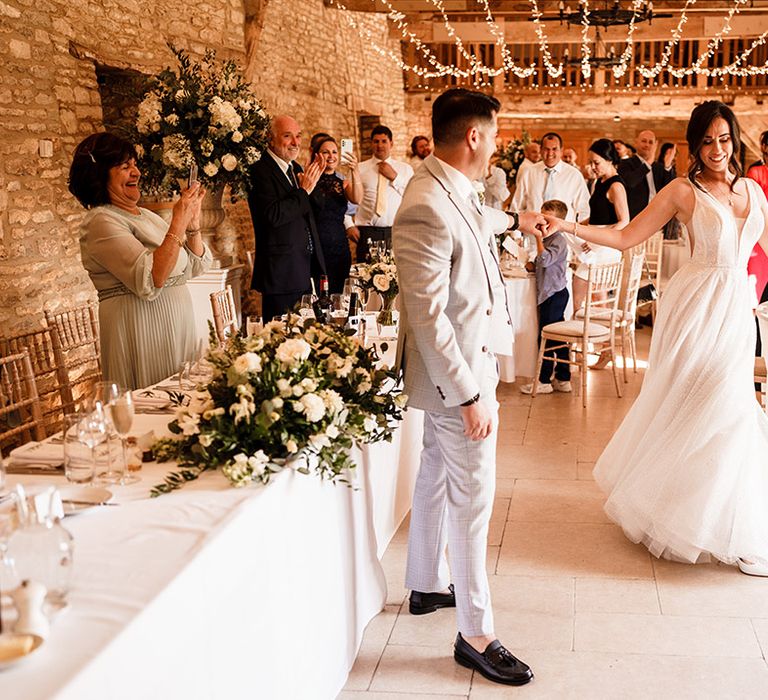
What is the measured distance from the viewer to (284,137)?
5738mm

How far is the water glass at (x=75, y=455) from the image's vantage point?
7.22 ft

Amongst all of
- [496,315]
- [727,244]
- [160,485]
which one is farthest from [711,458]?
[160,485]

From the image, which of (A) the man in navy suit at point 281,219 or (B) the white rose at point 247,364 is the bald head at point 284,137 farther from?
(B) the white rose at point 247,364

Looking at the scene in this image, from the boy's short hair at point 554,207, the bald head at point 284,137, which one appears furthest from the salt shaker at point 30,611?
the boy's short hair at point 554,207

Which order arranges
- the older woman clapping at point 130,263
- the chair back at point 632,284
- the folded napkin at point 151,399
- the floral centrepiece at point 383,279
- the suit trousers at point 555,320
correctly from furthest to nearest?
the chair back at point 632,284, the suit trousers at point 555,320, the floral centrepiece at point 383,279, the older woman clapping at point 130,263, the folded napkin at point 151,399

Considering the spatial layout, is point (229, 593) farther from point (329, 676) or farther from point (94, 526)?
point (329, 676)

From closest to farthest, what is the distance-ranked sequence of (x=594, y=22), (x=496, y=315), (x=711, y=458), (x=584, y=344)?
1. (x=496, y=315)
2. (x=711, y=458)
3. (x=584, y=344)
4. (x=594, y=22)

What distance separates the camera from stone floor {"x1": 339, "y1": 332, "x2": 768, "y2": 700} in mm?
2855

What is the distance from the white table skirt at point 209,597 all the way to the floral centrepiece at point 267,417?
0.06 meters

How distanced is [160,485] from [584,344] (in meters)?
4.48

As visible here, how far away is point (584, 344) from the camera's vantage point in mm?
6242

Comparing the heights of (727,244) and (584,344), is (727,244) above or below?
above

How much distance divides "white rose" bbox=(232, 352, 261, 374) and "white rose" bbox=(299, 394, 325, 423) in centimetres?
14

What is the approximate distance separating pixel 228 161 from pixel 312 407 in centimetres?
287
